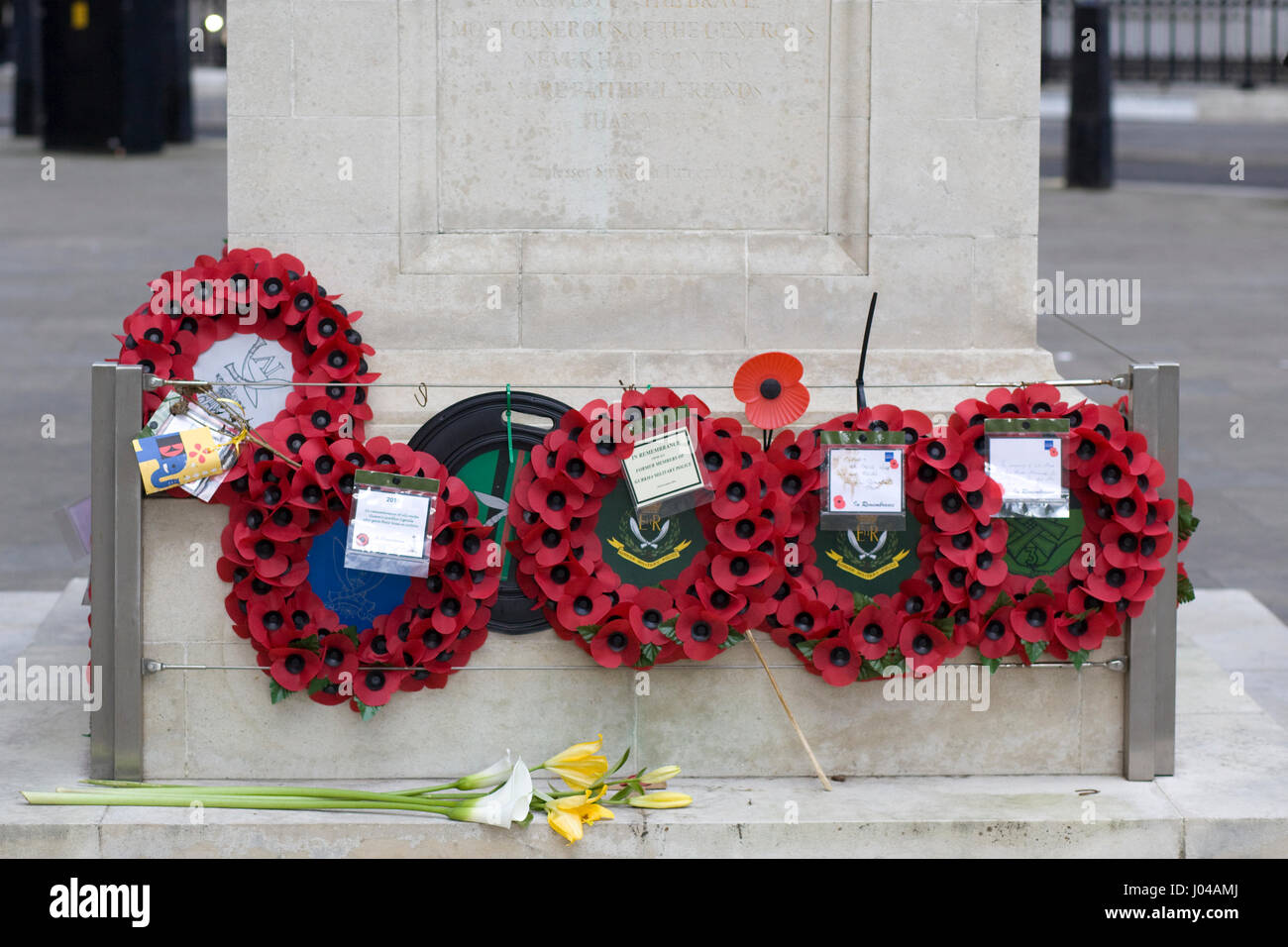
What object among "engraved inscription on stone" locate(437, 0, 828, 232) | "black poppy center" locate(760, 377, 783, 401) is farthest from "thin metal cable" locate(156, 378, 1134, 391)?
"engraved inscription on stone" locate(437, 0, 828, 232)

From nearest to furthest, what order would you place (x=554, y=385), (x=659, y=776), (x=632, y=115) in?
(x=659, y=776)
(x=554, y=385)
(x=632, y=115)

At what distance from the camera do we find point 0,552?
9836 millimetres

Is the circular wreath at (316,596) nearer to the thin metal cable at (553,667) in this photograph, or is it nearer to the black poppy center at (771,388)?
the thin metal cable at (553,667)

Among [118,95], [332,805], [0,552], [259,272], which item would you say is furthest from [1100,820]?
[118,95]

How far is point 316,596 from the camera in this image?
6.13 m

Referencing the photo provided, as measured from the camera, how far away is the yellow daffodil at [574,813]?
5.68 m

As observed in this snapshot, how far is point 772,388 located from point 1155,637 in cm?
151

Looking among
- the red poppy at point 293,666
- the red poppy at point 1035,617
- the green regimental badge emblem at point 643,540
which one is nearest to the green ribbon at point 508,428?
the green regimental badge emblem at point 643,540

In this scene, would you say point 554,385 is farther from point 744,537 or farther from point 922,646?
point 922,646

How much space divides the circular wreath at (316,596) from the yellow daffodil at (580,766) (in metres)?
0.52

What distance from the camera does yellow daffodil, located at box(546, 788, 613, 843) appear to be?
18.6 ft

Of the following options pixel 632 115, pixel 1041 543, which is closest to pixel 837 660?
pixel 1041 543

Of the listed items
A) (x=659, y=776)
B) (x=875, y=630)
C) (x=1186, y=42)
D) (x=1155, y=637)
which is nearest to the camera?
(x=659, y=776)

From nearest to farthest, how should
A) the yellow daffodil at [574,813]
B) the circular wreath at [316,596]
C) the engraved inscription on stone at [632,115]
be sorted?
the yellow daffodil at [574,813] → the circular wreath at [316,596] → the engraved inscription on stone at [632,115]
